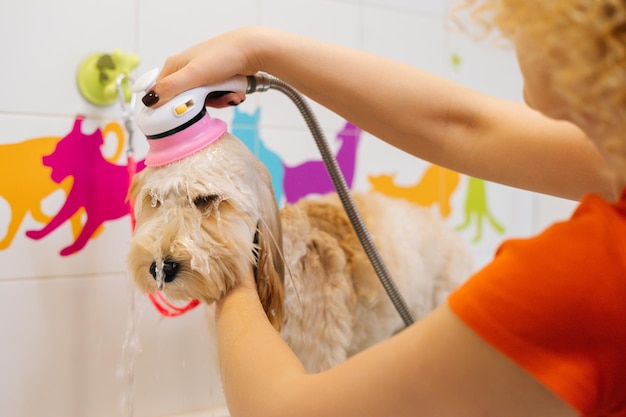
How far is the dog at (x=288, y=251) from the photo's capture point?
885mm

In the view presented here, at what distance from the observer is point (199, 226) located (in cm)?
90

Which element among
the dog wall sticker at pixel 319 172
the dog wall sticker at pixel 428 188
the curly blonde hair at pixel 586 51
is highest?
the curly blonde hair at pixel 586 51

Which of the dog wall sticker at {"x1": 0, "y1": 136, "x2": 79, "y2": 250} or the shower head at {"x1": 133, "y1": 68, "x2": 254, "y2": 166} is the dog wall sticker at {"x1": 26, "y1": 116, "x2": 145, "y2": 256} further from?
the shower head at {"x1": 133, "y1": 68, "x2": 254, "y2": 166}

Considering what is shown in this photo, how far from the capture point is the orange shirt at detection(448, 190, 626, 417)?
0.49 metres

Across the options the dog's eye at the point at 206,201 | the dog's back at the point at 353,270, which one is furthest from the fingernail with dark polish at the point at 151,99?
the dog's back at the point at 353,270

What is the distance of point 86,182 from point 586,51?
91 centimetres

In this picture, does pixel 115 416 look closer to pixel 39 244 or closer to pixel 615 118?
pixel 39 244

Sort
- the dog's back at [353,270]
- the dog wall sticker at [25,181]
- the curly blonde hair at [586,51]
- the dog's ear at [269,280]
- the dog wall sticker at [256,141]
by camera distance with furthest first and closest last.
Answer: the dog wall sticker at [256,141] < the dog's back at [353,270] < the dog wall sticker at [25,181] < the dog's ear at [269,280] < the curly blonde hair at [586,51]

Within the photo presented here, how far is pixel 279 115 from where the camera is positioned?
1393mm

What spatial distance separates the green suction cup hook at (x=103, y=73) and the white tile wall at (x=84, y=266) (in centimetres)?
1

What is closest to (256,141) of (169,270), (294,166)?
(294,166)

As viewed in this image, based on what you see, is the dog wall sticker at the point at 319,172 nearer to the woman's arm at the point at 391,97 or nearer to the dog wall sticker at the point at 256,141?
the dog wall sticker at the point at 256,141

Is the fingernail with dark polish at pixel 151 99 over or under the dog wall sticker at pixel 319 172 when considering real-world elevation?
over

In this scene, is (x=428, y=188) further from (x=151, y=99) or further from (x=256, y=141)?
(x=151, y=99)
